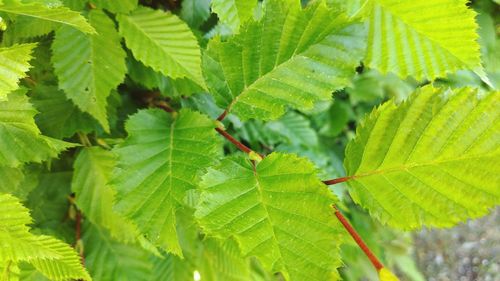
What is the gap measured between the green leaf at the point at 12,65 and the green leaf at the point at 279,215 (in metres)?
0.21

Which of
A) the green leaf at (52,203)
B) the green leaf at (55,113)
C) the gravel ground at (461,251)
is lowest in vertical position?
the gravel ground at (461,251)

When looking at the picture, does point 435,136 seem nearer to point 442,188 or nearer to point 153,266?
point 442,188

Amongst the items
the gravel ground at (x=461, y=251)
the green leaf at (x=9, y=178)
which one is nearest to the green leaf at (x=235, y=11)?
the green leaf at (x=9, y=178)

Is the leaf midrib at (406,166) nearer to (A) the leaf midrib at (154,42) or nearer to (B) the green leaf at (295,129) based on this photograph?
(A) the leaf midrib at (154,42)

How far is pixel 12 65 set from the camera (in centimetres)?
46

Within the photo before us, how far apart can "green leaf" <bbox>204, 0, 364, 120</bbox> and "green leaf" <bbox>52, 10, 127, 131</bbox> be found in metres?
0.14

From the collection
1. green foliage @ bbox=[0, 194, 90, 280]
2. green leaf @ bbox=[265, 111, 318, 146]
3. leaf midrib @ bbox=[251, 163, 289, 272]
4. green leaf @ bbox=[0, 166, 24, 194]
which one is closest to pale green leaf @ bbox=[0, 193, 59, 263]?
green foliage @ bbox=[0, 194, 90, 280]

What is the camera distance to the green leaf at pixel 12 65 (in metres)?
0.45

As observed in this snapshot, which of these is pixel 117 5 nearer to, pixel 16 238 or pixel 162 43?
pixel 162 43

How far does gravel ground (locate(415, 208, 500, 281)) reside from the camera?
321cm

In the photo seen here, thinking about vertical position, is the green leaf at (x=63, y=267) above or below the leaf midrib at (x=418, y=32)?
below

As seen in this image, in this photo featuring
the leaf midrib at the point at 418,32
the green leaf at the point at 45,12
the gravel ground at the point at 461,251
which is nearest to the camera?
the green leaf at the point at 45,12

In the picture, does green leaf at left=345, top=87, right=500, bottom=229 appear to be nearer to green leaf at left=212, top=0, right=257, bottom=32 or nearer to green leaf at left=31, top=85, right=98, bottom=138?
green leaf at left=212, top=0, right=257, bottom=32

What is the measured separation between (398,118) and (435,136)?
0.04 m
